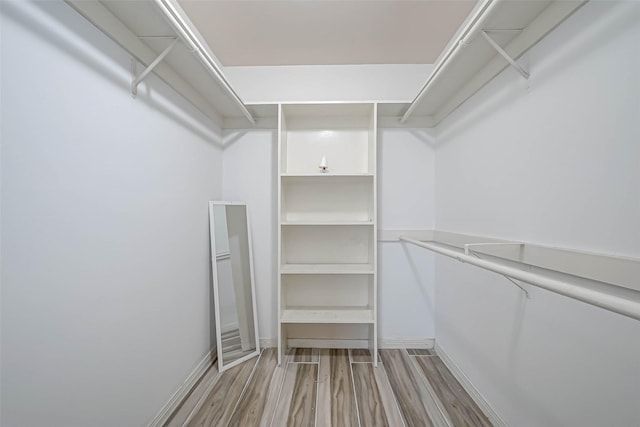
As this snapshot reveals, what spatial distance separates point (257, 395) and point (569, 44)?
2331 mm

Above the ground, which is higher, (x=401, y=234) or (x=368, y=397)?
(x=401, y=234)

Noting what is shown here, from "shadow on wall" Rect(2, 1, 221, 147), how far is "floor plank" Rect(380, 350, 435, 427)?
7.11 feet

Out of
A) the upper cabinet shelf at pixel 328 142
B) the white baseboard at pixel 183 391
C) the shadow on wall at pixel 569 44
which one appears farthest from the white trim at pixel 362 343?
the shadow on wall at pixel 569 44

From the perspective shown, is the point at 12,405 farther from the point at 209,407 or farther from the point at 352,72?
the point at 352,72

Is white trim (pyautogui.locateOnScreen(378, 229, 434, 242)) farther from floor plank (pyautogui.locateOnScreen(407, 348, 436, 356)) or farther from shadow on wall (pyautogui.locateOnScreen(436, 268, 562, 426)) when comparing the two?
floor plank (pyautogui.locateOnScreen(407, 348, 436, 356))

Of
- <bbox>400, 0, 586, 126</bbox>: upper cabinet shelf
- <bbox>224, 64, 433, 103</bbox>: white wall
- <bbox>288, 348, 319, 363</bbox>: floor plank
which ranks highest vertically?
<bbox>224, 64, 433, 103</bbox>: white wall

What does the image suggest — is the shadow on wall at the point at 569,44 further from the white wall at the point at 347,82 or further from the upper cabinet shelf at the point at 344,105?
the white wall at the point at 347,82

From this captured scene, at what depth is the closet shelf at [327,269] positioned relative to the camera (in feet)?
6.31

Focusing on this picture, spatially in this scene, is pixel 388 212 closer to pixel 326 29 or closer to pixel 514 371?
pixel 514 371

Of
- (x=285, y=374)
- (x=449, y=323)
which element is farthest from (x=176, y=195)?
(x=449, y=323)

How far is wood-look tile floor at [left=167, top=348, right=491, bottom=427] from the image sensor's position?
1396 mm

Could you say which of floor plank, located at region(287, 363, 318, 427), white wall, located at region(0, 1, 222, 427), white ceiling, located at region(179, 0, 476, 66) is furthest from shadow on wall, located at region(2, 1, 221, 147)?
floor plank, located at region(287, 363, 318, 427)

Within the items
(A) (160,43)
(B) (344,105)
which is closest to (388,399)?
(B) (344,105)

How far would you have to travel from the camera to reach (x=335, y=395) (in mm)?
1588
